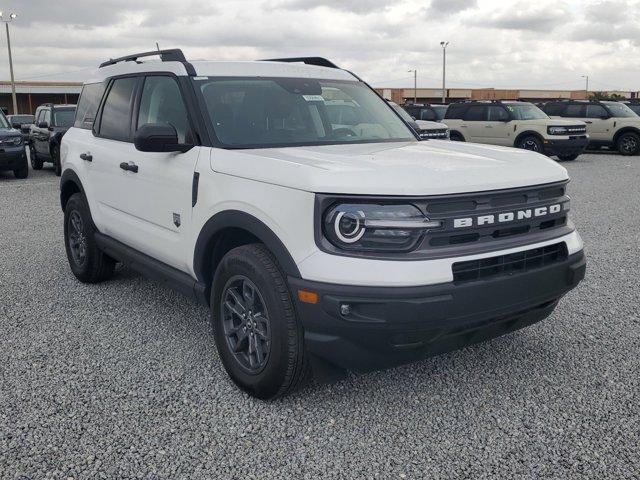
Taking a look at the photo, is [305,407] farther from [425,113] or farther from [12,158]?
[425,113]

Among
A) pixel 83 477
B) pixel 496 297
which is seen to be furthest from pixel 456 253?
pixel 83 477

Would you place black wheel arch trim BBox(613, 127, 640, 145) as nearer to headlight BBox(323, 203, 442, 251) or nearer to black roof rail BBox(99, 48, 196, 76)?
black roof rail BBox(99, 48, 196, 76)

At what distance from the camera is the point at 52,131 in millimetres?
15539

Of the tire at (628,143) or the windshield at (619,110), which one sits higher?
the windshield at (619,110)

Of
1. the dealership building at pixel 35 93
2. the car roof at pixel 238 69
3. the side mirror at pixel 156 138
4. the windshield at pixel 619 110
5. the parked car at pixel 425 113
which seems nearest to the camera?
the side mirror at pixel 156 138

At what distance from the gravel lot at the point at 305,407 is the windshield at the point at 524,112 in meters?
14.0

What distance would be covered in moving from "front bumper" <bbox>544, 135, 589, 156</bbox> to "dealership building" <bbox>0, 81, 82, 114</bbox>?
49.7m

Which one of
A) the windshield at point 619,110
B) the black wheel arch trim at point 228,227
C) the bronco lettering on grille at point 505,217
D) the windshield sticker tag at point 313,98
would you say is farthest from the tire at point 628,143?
the black wheel arch trim at point 228,227

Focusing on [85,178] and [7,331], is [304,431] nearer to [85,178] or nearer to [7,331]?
[7,331]

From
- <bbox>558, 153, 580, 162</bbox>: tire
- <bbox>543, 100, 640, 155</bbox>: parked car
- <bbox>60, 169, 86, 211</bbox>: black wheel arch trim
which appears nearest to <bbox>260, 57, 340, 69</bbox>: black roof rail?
<bbox>60, 169, 86, 211</bbox>: black wheel arch trim

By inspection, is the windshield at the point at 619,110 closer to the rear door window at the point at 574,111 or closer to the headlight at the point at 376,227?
the rear door window at the point at 574,111

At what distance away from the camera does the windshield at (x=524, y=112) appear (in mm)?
18250

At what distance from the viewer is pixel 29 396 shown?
3.59m

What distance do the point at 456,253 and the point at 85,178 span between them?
11.8ft
